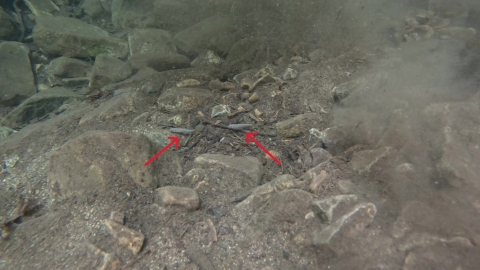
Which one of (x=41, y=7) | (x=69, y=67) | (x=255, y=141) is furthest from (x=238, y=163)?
(x=41, y=7)

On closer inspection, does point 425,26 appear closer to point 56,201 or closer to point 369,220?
point 369,220

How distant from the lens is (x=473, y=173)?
1.56 meters

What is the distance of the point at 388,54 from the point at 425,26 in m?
0.79

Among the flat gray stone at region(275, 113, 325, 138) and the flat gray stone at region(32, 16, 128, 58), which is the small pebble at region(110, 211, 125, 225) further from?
the flat gray stone at region(32, 16, 128, 58)

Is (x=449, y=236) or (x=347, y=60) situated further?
(x=347, y=60)

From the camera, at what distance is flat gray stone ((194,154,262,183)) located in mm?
2110

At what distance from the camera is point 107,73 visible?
12.8 feet

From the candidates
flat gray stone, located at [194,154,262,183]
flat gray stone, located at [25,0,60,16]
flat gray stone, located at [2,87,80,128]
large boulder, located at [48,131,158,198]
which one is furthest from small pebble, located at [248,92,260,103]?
flat gray stone, located at [25,0,60,16]

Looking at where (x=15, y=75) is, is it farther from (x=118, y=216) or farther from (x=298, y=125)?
(x=298, y=125)

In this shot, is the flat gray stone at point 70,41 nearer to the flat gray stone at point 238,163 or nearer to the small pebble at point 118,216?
the flat gray stone at point 238,163

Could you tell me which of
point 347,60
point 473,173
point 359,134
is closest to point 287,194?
point 359,134

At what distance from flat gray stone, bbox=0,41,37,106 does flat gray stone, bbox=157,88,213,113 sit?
2.79m

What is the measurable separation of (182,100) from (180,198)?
1408 millimetres

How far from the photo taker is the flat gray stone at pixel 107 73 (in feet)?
12.8
